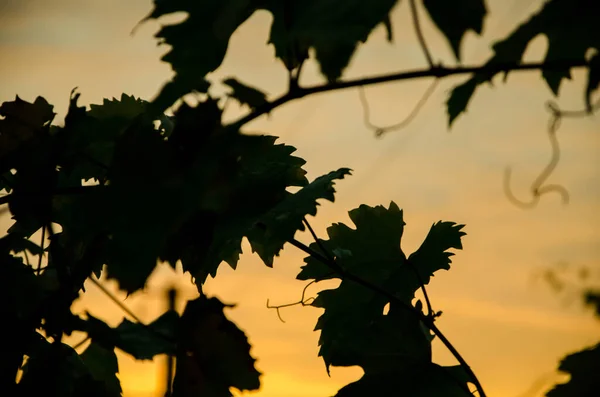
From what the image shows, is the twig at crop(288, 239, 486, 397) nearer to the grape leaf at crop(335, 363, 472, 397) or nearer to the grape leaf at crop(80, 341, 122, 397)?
the grape leaf at crop(335, 363, 472, 397)

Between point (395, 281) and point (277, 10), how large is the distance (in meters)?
0.69

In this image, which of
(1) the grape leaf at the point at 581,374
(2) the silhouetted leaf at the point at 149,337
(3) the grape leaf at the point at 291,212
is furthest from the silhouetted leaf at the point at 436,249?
(2) the silhouetted leaf at the point at 149,337

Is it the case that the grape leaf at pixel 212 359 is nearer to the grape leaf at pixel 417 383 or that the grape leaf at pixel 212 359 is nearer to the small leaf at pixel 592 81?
the grape leaf at pixel 417 383

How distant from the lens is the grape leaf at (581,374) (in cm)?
98

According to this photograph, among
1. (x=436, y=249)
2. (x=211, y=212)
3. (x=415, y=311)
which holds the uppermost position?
(x=436, y=249)

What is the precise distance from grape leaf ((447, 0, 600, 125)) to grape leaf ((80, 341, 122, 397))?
2.60ft

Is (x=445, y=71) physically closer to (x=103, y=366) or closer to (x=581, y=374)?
(x=581, y=374)

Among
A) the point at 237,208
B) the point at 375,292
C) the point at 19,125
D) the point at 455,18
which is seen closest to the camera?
the point at 455,18

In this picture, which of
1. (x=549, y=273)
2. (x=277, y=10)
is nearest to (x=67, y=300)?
(x=277, y=10)

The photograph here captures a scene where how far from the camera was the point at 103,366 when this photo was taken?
138 cm

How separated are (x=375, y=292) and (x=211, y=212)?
0.53m

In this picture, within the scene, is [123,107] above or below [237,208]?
above

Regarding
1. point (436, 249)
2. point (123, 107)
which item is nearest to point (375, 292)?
point (436, 249)

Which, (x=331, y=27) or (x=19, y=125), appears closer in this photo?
(x=331, y=27)
